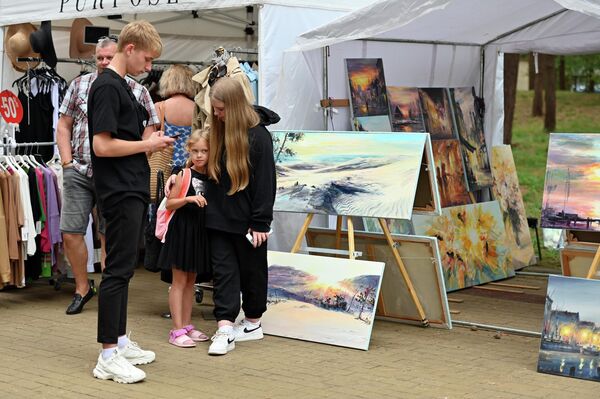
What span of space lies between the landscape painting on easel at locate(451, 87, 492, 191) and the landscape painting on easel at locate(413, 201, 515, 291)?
11.5 inches

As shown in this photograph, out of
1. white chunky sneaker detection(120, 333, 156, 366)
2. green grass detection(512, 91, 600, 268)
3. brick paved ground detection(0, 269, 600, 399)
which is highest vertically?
white chunky sneaker detection(120, 333, 156, 366)

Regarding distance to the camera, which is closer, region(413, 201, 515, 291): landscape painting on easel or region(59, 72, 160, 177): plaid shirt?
region(59, 72, 160, 177): plaid shirt

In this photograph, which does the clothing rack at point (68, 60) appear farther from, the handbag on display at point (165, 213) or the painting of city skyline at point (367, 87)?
the handbag on display at point (165, 213)

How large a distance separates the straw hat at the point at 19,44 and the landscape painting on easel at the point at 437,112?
3522 mm

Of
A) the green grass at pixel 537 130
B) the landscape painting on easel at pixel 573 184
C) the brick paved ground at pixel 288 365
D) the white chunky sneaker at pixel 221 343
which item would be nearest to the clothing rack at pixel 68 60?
the brick paved ground at pixel 288 365

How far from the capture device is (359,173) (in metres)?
7.05

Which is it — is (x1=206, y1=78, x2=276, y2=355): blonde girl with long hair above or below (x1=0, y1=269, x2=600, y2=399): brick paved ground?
above

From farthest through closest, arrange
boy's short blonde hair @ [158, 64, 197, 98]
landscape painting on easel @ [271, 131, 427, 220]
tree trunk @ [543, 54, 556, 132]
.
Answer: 1. tree trunk @ [543, 54, 556, 132]
2. boy's short blonde hair @ [158, 64, 197, 98]
3. landscape painting on easel @ [271, 131, 427, 220]

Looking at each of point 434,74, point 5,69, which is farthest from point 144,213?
point 434,74

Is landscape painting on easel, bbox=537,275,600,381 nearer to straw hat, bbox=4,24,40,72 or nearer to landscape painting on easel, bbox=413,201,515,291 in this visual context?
landscape painting on easel, bbox=413,201,515,291

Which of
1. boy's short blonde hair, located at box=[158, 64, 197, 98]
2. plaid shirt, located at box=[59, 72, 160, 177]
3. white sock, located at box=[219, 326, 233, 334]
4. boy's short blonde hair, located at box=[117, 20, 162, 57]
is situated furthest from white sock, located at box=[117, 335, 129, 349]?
boy's short blonde hair, located at box=[158, 64, 197, 98]

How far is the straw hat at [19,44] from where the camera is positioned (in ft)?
28.5

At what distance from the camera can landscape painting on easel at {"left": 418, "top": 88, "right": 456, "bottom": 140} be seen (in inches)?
359

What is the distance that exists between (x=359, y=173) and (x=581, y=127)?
2031 centimetres
